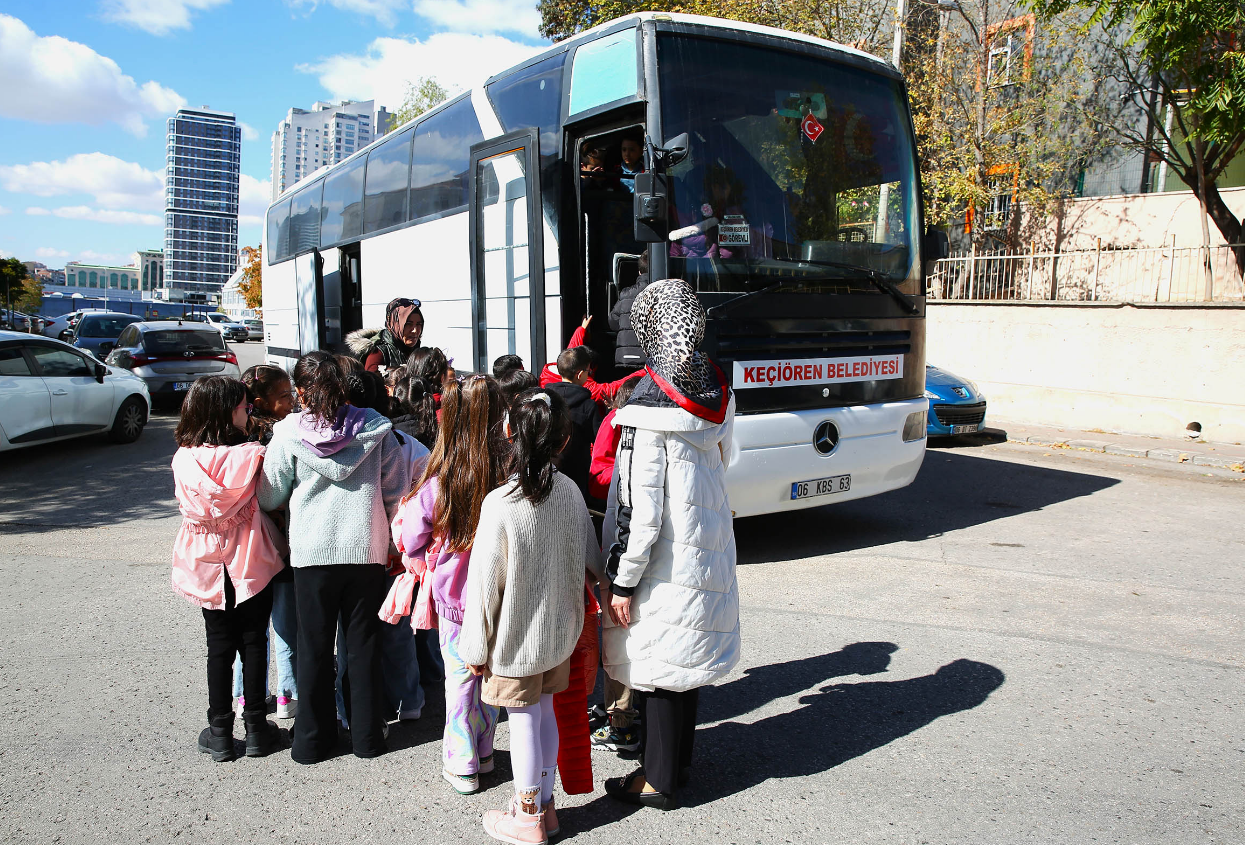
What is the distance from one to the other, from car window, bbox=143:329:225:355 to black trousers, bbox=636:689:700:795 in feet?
45.6

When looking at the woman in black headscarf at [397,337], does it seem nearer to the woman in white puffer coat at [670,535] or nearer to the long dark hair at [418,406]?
the long dark hair at [418,406]

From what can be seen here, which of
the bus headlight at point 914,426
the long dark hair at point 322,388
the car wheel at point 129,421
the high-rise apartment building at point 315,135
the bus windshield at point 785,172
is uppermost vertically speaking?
the high-rise apartment building at point 315,135

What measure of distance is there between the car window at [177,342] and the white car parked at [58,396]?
2578 mm

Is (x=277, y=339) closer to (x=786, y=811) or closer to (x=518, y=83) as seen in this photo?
(x=518, y=83)

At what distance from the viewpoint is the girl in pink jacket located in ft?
11.1

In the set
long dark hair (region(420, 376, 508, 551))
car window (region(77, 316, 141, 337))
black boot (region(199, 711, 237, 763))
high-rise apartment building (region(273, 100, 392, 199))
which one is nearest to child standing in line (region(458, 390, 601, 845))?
long dark hair (region(420, 376, 508, 551))

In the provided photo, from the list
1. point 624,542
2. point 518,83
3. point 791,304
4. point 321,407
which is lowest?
point 624,542

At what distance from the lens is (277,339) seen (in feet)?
47.9

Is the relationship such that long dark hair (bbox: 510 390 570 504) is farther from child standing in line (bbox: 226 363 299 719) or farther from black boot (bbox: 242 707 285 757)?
black boot (bbox: 242 707 285 757)

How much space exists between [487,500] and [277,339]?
13.1 metres

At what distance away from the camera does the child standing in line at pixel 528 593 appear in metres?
2.78

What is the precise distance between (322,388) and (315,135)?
625ft

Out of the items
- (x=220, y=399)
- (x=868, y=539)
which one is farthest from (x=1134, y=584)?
(x=220, y=399)

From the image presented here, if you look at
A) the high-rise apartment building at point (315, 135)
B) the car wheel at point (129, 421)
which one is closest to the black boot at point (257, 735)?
the car wheel at point (129, 421)
